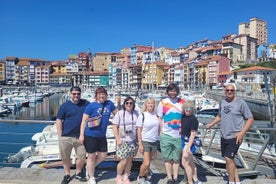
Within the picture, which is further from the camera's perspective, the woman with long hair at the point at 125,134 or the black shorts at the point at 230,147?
the woman with long hair at the point at 125,134

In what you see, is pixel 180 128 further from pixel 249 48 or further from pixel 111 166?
pixel 249 48

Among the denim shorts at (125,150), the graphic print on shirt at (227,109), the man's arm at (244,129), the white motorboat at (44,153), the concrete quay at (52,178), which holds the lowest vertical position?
the white motorboat at (44,153)

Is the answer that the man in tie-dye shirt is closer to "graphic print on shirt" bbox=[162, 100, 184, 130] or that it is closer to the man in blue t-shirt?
"graphic print on shirt" bbox=[162, 100, 184, 130]

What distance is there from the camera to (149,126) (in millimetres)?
4766

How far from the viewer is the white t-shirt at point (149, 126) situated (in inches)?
187

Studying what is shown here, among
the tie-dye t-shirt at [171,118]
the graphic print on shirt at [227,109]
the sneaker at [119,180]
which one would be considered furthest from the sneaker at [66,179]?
the graphic print on shirt at [227,109]

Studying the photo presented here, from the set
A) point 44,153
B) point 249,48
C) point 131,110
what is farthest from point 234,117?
point 249,48

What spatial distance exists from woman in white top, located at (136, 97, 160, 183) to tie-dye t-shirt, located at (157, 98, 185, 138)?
13 cm

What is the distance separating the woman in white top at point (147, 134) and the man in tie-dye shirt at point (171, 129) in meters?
0.11

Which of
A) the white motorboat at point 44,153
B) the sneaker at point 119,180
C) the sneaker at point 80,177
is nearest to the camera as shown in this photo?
the sneaker at point 119,180

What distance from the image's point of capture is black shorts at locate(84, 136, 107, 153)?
4.79 metres

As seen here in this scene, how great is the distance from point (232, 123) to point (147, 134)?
131 centimetres

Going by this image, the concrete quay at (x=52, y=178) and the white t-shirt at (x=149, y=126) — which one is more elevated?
the white t-shirt at (x=149, y=126)

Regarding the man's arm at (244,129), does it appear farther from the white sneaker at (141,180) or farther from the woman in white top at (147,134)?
the white sneaker at (141,180)
